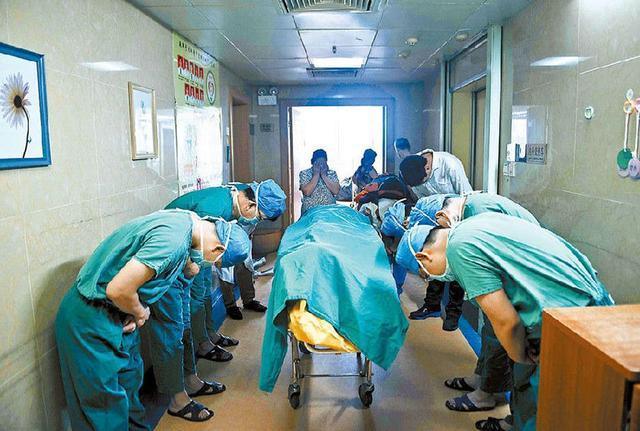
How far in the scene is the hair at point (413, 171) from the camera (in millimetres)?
3555

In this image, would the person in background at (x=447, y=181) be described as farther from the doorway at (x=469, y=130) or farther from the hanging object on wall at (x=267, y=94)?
the hanging object on wall at (x=267, y=94)

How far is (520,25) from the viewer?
3.15 metres

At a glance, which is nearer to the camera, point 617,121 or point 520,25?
point 617,121

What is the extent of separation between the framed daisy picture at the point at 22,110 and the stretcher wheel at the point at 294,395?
1.72 meters

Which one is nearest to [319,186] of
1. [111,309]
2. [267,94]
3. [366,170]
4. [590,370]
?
[366,170]

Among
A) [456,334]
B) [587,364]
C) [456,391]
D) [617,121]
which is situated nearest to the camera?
[587,364]

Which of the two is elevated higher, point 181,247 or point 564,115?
point 564,115

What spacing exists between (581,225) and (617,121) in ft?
1.82

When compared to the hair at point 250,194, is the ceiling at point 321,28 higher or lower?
higher

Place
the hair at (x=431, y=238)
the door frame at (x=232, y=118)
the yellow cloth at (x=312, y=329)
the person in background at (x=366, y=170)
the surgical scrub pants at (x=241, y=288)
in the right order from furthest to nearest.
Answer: the door frame at (x=232, y=118) < the person in background at (x=366, y=170) < the surgical scrub pants at (x=241, y=288) < the yellow cloth at (x=312, y=329) < the hair at (x=431, y=238)

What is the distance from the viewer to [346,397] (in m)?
3.01

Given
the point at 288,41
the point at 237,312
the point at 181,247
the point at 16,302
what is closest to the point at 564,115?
the point at 181,247

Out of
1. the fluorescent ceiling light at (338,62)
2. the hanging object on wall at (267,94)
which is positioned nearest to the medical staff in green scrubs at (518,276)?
the fluorescent ceiling light at (338,62)

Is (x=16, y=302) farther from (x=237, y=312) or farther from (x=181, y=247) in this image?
(x=237, y=312)
